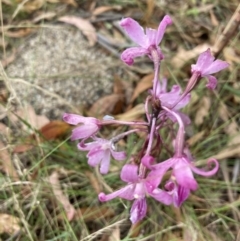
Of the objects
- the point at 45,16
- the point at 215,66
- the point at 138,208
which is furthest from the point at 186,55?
the point at 138,208

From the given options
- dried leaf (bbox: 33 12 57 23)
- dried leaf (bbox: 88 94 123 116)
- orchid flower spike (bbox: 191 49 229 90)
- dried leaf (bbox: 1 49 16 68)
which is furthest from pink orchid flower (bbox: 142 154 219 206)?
dried leaf (bbox: 33 12 57 23)

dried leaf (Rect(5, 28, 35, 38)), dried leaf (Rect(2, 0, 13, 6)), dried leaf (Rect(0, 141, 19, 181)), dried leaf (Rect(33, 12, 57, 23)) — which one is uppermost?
dried leaf (Rect(2, 0, 13, 6))

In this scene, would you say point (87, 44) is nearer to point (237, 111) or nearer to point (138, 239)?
point (237, 111)

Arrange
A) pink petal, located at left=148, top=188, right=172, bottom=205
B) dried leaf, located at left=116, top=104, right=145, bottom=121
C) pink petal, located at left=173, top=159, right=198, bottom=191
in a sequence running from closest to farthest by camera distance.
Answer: pink petal, located at left=173, top=159, right=198, bottom=191
pink petal, located at left=148, top=188, right=172, bottom=205
dried leaf, located at left=116, top=104, right=145, bottom=121

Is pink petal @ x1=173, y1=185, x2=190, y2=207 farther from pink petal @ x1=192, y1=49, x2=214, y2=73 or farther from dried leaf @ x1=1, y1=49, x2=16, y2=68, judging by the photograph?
dried leaf @ x1=1, y1=49, x2=16, y2=68

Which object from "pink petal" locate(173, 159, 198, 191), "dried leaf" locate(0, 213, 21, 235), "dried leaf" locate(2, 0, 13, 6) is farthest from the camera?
"dried leaf" locate(2, 0, 13, 6)

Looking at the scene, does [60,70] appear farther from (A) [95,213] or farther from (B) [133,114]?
(A) [95,213]
